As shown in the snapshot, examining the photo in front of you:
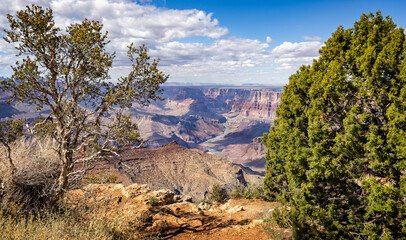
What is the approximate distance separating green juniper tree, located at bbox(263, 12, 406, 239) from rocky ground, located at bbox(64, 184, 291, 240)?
1677mm

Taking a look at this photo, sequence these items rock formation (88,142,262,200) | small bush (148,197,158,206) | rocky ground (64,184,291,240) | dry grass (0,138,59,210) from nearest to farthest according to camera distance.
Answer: dry grass (0,138,59,210) < rocky ground (64,184,291,240) < small bush (148,197,158,206) < rock formation (88,142,262,200)

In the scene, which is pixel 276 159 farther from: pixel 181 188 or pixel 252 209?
pixel 181 188

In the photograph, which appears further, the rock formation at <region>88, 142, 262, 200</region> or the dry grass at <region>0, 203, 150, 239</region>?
the rock formation at <region>88, 142, 262, 200</region>

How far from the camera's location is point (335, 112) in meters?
8.20

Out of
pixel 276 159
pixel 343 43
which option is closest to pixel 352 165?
pixel 276 159

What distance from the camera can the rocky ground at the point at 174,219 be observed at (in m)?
8.07

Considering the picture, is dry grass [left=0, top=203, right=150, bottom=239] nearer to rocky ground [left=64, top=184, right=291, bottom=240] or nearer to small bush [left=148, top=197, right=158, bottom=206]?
rocky ground [left=64, top=184, right=291, bottom=240]

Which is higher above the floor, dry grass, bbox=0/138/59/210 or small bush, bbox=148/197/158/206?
dry grass, bbox=0/138/59/210

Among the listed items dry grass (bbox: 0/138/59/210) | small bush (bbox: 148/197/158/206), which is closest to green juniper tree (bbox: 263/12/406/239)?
small bush (bbox: 148/197/158/206)

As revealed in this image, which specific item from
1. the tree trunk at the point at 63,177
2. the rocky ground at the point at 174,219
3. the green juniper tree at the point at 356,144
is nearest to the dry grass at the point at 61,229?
the rocky ground at the point at 174,219

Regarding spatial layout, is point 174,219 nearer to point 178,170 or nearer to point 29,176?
point 29,176

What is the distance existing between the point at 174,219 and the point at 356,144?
355 inches

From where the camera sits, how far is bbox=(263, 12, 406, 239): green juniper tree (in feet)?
20.2

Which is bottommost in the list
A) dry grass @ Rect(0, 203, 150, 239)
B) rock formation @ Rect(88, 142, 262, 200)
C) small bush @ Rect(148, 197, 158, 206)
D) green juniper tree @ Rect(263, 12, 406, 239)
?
rock formation @ Rect(88, 142, 262, 200)
